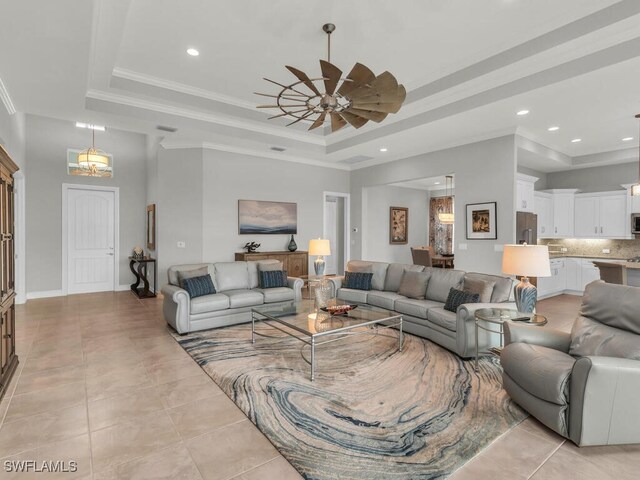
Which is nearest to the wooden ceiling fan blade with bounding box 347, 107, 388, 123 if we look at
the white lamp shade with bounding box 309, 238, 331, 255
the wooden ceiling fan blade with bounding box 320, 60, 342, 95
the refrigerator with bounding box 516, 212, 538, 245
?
the wooden ceiling fan blade with bounding box 320, 60, 342, 95

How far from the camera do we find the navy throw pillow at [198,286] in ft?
14.8

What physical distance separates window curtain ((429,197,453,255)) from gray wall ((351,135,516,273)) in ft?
12.5

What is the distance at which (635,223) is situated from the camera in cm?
670

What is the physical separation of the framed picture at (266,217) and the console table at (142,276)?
1.93 metres

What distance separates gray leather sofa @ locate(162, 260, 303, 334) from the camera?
14.1ft

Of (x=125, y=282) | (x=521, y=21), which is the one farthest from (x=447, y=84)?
(x=125, y=282)

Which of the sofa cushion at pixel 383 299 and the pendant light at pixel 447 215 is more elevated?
the pendant light at pixel 447 215

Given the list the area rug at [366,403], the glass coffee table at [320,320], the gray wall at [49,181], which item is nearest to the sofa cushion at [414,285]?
the glass coffee table at [320,320]

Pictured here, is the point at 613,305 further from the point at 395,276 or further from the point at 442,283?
the point at 395,276

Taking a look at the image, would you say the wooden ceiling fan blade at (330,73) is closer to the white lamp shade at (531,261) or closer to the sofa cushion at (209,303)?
the white lamp shade at (531,261)

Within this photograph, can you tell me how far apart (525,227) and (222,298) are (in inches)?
198

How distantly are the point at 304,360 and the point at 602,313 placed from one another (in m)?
Answer: 2.58

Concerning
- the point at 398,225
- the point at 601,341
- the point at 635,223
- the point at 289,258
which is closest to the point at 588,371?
the point at 601,341

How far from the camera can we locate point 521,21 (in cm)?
325
